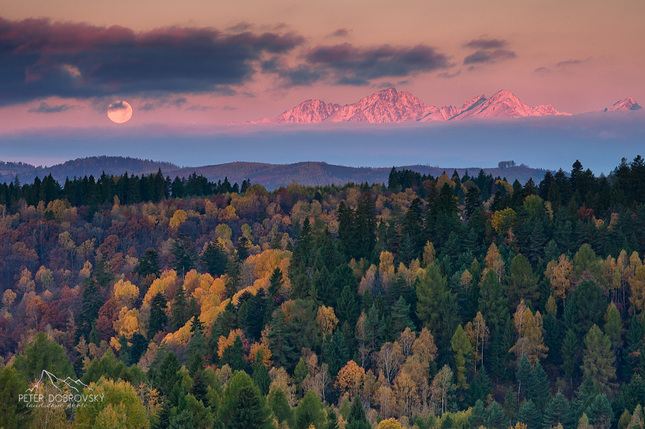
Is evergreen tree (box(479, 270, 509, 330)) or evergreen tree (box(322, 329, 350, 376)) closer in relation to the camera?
evergreen tree (box(322, 329, 350, 376))

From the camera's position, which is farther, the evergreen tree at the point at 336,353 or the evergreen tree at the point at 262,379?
the evergreen tree at the point at 336,353

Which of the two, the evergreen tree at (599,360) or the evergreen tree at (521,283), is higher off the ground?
the evergreen tree at (521,283)

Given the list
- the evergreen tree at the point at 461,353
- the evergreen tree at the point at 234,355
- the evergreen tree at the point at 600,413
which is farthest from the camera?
the evergreen tree at the point at 234,355

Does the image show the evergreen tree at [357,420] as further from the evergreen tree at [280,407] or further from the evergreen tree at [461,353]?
the evergreen tree at [461,353]

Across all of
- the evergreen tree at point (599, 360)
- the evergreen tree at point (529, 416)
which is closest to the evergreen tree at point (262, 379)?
the evergreen tree at point (529, 416)

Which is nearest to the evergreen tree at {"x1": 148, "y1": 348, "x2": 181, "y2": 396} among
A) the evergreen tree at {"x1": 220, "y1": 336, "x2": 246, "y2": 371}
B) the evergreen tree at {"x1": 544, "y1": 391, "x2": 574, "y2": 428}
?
the evergreen tree at {"x1": 220, "y1": 336, "x2": 246, "y2": 371}

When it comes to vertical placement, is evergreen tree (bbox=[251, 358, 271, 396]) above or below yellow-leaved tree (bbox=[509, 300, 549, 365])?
below

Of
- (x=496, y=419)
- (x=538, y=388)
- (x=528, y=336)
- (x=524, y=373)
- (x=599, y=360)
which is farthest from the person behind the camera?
(x=528, y=336)

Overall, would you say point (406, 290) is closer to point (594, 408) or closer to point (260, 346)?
point (260, 346)

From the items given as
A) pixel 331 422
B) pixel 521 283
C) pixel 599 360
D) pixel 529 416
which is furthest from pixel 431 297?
pixel 331 422

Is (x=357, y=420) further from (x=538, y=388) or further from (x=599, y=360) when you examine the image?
(x=599, y=360)

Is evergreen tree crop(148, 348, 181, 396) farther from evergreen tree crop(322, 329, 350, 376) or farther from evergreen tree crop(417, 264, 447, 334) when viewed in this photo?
evergreen tree crop(417, 264, 447, 334)

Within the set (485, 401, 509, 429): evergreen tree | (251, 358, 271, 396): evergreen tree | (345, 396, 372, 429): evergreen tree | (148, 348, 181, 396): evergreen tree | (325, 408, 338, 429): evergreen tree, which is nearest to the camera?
(148, 348, 181, 396): evergreen tree

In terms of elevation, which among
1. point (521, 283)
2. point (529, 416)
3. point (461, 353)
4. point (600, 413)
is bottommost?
point (529, 416)
